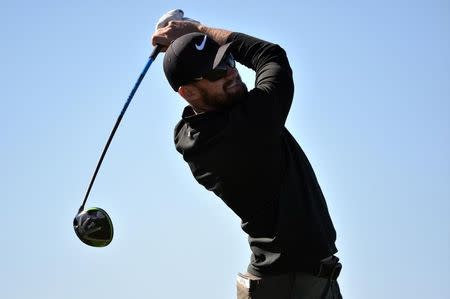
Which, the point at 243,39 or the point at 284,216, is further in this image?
the point at 243,39

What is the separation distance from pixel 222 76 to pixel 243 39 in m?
0.57

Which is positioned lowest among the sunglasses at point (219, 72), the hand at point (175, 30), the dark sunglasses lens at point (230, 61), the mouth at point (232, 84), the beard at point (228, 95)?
the beard at point (228, 95)

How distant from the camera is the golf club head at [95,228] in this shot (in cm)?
668

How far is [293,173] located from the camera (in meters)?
5.51

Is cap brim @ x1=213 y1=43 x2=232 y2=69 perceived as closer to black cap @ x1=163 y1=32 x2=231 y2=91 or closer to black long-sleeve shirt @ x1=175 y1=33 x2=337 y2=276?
black cap @ x1=163 y1=32 x2=231 y2=91

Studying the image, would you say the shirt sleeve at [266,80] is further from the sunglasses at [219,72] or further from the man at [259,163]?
the sunglasses at [219,72]

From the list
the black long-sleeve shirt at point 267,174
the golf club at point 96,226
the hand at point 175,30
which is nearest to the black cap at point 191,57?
the black long-sleeve shirt at point 267,174

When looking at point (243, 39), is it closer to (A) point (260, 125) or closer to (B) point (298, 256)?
(A) point (260, 125)

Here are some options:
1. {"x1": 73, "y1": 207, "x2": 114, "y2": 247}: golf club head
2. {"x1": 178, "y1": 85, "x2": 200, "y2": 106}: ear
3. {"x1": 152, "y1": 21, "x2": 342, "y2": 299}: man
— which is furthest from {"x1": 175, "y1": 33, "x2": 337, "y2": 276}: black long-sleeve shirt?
{"x1": 73, "y1": 207, "x2": 114, "y2": 247}: golf club head

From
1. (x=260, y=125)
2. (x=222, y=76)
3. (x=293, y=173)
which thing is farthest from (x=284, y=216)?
(x=222, y=76)

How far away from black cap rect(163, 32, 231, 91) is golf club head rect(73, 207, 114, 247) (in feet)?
5.28

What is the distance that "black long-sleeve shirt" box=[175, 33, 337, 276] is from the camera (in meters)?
5.34

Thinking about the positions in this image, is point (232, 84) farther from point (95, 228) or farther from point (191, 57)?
point (95, 228)

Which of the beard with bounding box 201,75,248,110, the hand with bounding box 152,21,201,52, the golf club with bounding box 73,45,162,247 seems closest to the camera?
the beard with bounding box 201,75,248,110
